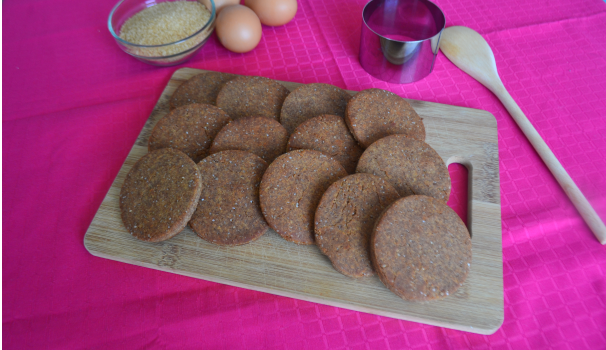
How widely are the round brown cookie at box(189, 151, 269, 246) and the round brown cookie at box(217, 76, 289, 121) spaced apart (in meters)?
0.25

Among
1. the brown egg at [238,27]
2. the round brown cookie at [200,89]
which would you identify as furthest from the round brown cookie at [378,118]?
the brown egg at [238,27]

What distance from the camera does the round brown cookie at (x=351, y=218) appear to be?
104cm

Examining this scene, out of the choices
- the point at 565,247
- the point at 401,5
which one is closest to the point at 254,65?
the point at 401,5

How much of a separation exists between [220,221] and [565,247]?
1184 mm

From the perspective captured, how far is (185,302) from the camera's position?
114 cm

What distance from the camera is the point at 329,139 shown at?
1236 mm

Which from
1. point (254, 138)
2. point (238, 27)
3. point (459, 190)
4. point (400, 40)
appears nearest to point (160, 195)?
point (254, 138)

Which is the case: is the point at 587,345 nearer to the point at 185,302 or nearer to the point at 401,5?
the point at 185,302

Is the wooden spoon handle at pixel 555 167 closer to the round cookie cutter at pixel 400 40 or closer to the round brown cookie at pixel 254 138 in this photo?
the round cookie cutter at pixel 400 40

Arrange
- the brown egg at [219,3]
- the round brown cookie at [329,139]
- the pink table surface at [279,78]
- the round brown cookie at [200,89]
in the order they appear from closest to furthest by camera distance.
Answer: the pink table surface at [279,78] < the round brown cookie at [329,139] < the round brown cookie at [200,89] < the brown egg at [219,3]

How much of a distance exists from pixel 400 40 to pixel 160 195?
1.20 m

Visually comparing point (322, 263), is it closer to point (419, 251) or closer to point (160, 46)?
point (419, 251)

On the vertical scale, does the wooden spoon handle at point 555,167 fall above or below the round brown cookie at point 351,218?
below

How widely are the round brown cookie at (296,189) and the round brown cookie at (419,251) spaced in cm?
21
